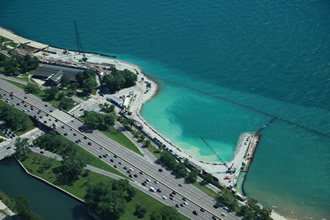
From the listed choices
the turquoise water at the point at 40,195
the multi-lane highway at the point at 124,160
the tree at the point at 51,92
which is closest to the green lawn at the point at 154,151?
the multi-lane highway at the point at 124,160

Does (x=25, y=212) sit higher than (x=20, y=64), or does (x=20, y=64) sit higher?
(x=20, y=64)

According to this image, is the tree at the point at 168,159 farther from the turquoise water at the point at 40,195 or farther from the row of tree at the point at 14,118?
the row of tree at the point at 14,118

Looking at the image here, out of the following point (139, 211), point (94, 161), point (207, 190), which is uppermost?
point (207, 190)

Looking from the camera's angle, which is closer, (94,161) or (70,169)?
(70,169)

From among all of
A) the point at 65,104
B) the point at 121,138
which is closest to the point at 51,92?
the point at 65,104

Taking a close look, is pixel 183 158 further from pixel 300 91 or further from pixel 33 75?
pixel 33 75

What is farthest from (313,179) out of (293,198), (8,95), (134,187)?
(8,95)

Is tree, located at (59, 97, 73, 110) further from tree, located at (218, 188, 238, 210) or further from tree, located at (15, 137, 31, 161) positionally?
tree, located at (218, 188, 238, 210)

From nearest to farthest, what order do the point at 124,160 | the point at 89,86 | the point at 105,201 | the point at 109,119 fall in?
the point at 105,201 < the point at 124,160 < the point at 109,119 < the point at 89,86

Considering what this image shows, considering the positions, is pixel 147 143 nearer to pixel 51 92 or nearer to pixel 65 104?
pixel 65 104
